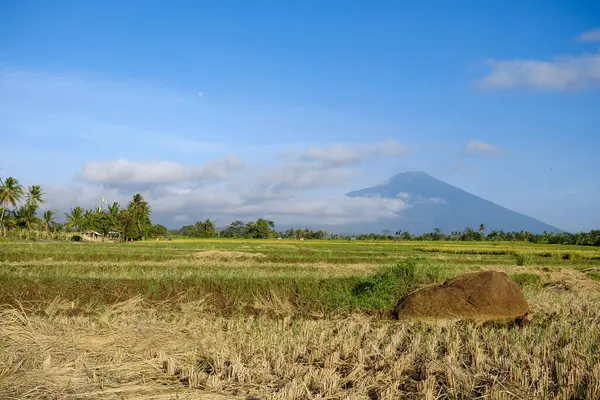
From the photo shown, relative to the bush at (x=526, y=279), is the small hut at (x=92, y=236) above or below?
above

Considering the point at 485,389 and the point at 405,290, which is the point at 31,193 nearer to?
the point at 405,290

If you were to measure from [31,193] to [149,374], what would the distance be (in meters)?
58.6

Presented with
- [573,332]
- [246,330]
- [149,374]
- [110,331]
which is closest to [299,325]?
[246,330]

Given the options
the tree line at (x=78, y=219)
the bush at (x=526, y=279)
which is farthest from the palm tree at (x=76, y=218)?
the bush at (x=526, y=279)

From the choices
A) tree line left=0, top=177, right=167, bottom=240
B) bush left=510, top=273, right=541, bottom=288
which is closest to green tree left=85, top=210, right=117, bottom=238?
tree line left=0, top=177, right=167, bottom=240

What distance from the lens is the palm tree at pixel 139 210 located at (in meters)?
64.2

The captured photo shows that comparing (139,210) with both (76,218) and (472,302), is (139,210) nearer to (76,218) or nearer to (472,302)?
(76,218)

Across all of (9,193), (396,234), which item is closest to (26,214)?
(9,193)

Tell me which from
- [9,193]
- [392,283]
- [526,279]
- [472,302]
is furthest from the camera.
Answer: [9,193]

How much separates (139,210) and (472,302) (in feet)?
201

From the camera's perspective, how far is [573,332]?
6758mm

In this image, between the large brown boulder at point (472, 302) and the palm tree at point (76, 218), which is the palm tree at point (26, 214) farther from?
the large brown boulder at point (472, 302)

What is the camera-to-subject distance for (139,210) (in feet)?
214

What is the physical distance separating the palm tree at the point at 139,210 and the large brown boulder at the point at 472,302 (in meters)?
58.5
